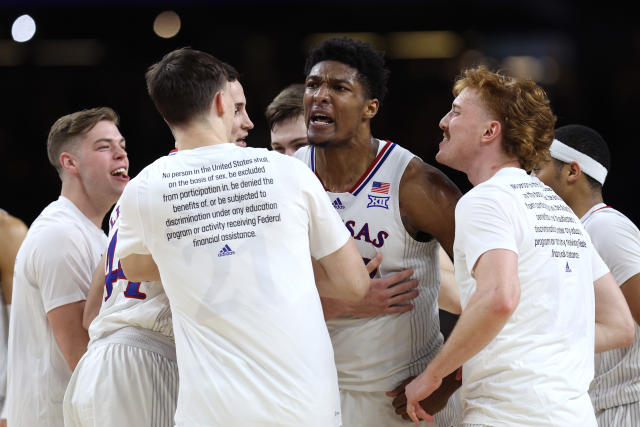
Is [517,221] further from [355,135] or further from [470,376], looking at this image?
[355,135]

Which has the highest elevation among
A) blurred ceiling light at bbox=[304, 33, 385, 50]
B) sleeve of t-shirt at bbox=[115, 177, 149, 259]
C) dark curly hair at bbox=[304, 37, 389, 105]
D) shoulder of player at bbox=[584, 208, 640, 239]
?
blurred ceiling light at bbox=[304, 33, 385, 50]

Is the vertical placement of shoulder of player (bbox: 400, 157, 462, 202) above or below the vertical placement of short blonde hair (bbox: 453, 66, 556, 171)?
below

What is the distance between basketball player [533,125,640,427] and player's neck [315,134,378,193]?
2.74 feet

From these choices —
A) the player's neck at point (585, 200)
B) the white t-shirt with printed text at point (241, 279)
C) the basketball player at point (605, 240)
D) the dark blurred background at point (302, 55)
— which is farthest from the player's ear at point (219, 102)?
the dark blurred background at point (302, 55)

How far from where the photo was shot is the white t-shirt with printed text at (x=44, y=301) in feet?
12.8

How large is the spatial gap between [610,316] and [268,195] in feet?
4.76

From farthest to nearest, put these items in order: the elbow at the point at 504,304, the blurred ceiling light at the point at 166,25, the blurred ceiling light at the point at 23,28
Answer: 1. the blurred ceiling light at the point at 166,25
2. the blurred ceiling light at the point at 23,28
3. the elbow at the point at 504,304

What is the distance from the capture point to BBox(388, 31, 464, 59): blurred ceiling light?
11.5 meters

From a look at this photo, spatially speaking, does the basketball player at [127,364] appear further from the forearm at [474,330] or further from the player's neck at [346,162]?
the forearm at [474,330]

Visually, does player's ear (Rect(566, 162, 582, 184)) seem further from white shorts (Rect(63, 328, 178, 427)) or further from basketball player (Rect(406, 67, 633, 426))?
white shorts (Rect(63, 328, 178, 427))

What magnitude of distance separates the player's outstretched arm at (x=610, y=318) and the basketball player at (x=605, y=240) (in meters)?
0.57

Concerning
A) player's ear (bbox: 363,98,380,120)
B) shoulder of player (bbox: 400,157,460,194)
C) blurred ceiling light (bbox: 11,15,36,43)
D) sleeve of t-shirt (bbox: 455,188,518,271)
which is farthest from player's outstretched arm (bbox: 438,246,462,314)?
blurred ceiling light (bbox: 11,15,36,43)

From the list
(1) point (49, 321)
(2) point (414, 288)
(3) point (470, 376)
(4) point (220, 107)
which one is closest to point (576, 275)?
(3) point (470, 376)

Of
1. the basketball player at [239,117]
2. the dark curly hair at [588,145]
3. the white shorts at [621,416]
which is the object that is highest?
the basketball player at [239,117]
